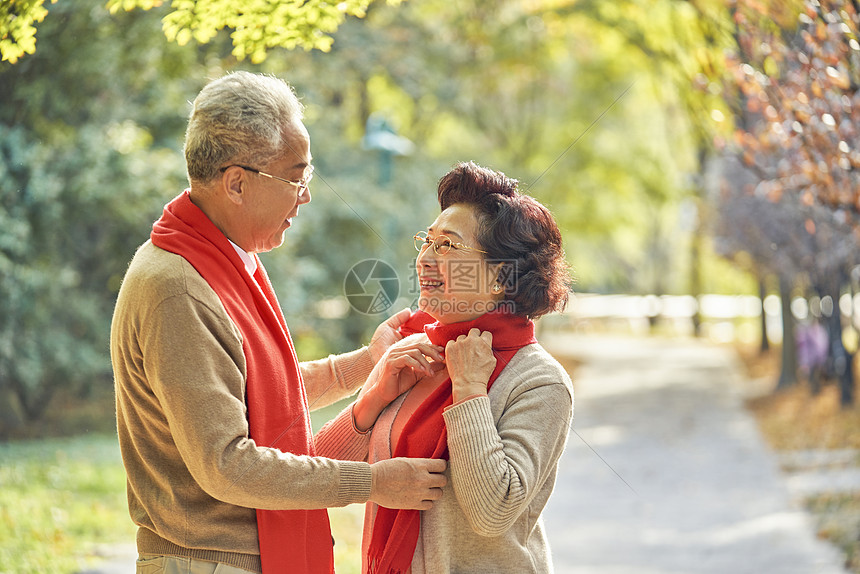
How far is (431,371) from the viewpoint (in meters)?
2.57

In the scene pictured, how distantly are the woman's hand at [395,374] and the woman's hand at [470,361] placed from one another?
117 millimetres

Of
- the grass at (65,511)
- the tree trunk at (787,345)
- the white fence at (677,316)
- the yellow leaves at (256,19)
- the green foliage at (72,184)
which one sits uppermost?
the yellow leaves at (256,19)

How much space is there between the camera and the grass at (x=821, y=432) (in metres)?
7.16

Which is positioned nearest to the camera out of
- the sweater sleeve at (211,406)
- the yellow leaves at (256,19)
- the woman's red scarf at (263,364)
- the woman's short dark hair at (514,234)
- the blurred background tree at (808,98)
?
the sweater sleeve at (211,406)

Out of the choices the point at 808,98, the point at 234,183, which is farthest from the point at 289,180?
the point at 808,98

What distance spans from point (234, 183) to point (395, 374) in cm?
74

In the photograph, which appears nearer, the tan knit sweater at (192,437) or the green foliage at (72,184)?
the tan knit sweater at (192,437)

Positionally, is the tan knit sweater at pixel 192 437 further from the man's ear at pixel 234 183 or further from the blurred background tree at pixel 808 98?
the blurred background tree at pixel 808 98

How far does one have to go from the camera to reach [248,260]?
7.94ft

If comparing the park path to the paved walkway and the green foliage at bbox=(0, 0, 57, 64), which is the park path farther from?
the green foliage at bbox=(0, 0, 57, 64)

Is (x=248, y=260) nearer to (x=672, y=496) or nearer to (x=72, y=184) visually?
(x=72, y=184)

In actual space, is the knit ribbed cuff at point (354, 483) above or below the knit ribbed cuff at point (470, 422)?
below

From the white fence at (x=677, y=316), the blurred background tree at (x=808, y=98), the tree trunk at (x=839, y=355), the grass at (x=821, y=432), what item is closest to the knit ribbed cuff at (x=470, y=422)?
the blurred background tree at (x=808, y=98)

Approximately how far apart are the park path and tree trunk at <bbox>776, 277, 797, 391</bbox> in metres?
0.94
